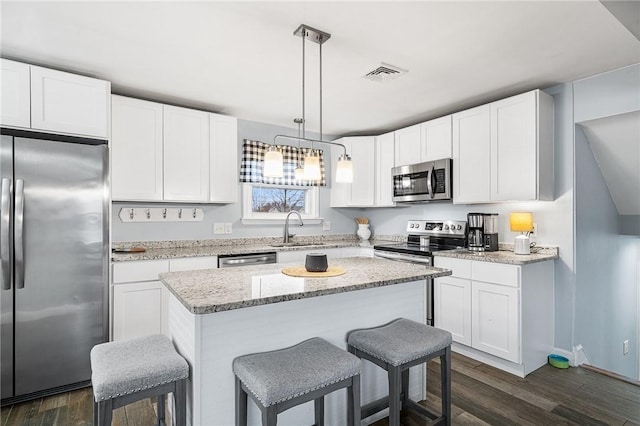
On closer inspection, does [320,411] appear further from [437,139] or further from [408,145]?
[408,145]

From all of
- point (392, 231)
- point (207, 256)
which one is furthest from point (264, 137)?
point (392, 231)

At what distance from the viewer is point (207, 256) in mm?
3174

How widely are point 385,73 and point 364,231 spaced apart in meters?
2.52

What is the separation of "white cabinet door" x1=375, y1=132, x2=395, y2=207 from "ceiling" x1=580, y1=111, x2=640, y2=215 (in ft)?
6.21

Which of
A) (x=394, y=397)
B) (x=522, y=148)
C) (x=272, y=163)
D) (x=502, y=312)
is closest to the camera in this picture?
(x=394, y=397)

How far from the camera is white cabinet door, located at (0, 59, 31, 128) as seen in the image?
2.33 m

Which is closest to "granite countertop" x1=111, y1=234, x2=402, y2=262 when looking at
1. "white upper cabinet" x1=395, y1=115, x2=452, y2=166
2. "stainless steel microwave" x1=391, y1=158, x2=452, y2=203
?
"stainless steel microwave" x1=391, y1=158, x2=452, y2=203

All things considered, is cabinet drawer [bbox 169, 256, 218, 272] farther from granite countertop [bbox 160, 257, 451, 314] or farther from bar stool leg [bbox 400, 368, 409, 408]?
bar stool leg [bbox 400, 368, 409, 408]

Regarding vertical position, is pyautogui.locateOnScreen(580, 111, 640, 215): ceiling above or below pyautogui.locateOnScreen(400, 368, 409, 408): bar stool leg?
above

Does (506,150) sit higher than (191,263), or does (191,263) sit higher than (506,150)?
(506,150)

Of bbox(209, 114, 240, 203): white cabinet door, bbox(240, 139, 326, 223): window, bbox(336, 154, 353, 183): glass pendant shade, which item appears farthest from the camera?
bbox(240, 139, 326, 223): window

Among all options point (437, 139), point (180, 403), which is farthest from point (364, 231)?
point (180, 403)

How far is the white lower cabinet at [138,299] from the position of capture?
2.73m

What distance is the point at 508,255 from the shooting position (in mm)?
2973
